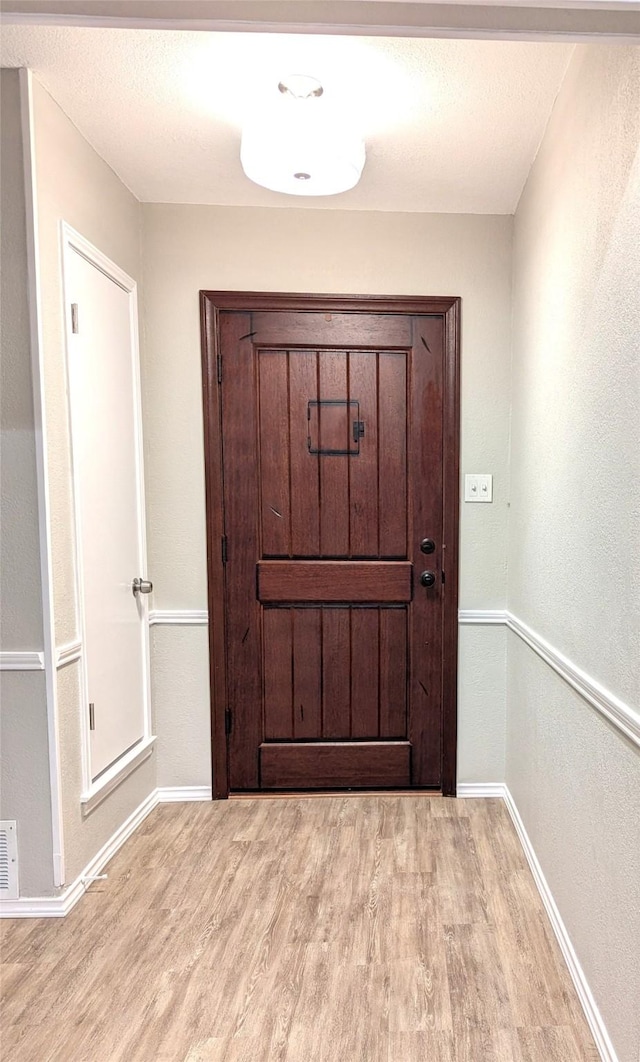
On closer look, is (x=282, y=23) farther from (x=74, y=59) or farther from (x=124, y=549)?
(x=124, y=549)

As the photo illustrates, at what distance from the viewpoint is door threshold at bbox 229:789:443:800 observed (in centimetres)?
252

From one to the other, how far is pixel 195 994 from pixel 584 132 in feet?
7.94

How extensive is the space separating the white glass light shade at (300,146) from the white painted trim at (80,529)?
605mm

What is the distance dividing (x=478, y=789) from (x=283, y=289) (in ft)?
7.32

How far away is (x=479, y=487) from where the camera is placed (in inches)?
96.9

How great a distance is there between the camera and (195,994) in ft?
4.94

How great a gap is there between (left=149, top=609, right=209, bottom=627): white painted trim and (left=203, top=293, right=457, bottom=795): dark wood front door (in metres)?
0.05

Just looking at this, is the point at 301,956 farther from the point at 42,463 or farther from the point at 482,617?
the point at 42,463

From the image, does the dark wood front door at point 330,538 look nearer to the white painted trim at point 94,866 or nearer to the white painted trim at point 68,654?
the white painted trim at point 94,866

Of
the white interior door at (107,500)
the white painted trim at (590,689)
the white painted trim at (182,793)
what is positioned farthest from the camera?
the white painted trim at (182,793)

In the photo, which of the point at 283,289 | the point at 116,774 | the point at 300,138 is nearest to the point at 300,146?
the point at 300,138

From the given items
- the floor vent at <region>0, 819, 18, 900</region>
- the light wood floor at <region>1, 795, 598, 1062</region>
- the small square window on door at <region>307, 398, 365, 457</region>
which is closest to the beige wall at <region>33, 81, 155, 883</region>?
the floor vent at <region>0, 819, 18, 900</region>

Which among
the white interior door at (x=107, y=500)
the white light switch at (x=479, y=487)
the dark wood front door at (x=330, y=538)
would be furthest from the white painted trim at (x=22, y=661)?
the white light switch at (x=479, y=487)

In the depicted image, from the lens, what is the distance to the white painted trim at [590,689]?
1207 mm
